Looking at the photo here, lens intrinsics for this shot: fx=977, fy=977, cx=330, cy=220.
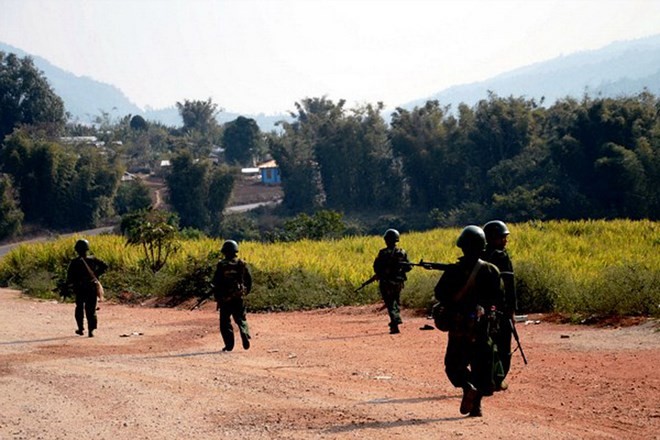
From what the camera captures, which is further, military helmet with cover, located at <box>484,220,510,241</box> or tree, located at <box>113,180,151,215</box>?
tree, located at <box>113,180,151,215</box>

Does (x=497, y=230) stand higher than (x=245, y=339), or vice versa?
(x=497, y=230)

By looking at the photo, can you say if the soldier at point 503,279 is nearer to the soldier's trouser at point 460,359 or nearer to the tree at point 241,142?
the soldier's trouser at point 460,359

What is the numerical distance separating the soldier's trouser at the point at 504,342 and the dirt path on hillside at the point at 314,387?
45 centimetres

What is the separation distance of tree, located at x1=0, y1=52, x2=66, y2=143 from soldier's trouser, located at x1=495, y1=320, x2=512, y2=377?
8997 centimetres

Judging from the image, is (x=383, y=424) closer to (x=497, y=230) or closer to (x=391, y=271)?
(x=497, y=230)

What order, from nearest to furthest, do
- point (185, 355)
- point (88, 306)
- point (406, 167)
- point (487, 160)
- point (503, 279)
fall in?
1. point (503, 279)
2. point (185, 355)
3. point (88, 306)
4. point (487, 160)
5. point (406, 167)

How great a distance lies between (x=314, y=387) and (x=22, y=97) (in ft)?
303

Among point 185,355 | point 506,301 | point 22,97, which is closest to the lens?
point 506,301

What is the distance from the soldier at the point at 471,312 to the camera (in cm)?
912

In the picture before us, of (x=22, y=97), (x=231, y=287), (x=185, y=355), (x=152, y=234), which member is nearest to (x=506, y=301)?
(x=231, y=287)

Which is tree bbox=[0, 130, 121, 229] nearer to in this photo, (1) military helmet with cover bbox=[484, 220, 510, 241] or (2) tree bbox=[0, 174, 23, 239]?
(2) tree bbox=[0, 174, 23, 239]

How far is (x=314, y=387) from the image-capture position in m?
11.7

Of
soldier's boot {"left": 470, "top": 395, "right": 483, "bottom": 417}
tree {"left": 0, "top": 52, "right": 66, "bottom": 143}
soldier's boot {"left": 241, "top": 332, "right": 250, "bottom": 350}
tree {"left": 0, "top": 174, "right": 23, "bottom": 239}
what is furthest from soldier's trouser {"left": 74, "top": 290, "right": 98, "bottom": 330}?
tree {"left": 0, "top": 52, "right": 66, "bottom": 143}

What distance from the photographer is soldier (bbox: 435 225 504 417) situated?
29.9 feet
